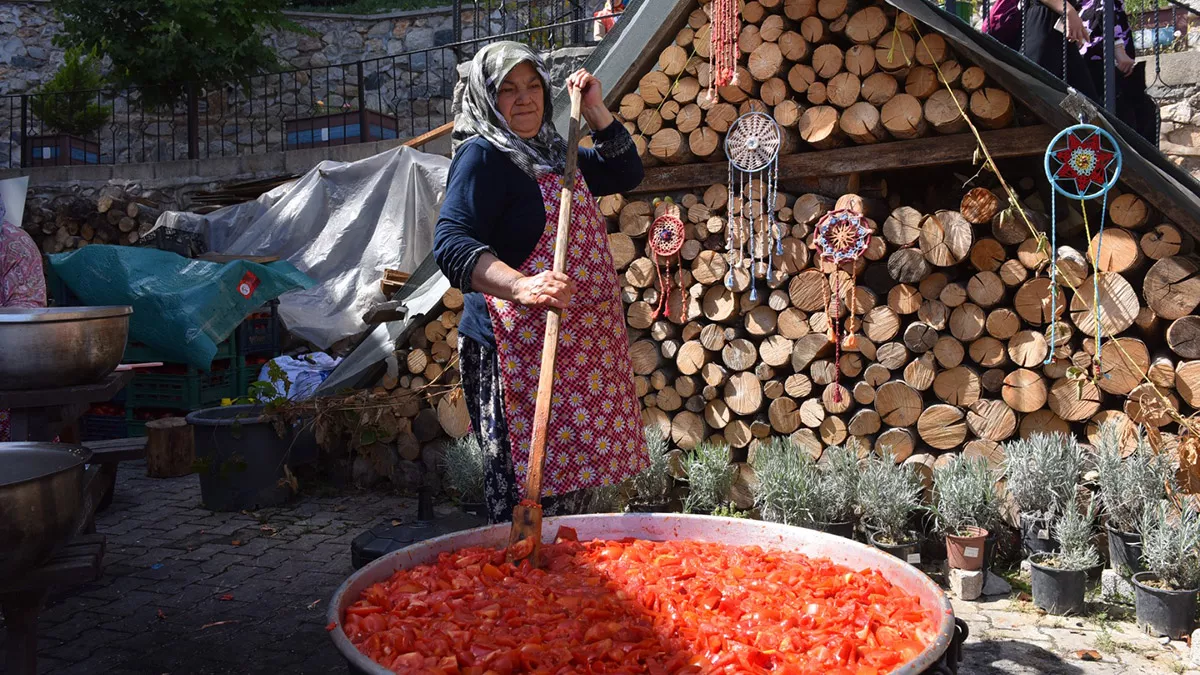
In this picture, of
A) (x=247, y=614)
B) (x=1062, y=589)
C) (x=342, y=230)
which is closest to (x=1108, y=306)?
(x=1062, y=589)

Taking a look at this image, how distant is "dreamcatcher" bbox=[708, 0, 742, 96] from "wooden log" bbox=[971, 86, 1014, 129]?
1.12 m

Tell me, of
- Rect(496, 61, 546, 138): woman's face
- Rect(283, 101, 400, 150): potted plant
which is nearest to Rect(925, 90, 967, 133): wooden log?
Rect(496, 61, 546, 138): woman's face

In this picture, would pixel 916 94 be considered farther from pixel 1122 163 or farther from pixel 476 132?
pixel 476 132

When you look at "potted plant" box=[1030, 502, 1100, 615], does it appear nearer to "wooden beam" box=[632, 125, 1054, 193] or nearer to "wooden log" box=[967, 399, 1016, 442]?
"wooden log" box=[967, 399, 1016, 442]

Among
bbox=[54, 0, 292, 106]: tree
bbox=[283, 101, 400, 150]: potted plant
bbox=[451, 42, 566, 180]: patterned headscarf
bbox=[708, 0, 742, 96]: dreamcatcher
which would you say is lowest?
bbox=[451, 42, 566, 180]: patterned headscarf

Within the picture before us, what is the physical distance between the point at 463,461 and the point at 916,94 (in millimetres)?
2910

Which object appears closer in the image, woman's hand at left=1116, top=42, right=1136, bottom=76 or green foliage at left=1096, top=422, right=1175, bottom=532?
green foliage at left=1096, top=422, right=1175, bottom=532

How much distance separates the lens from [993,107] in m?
3.96

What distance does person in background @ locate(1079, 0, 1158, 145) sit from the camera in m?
5.03

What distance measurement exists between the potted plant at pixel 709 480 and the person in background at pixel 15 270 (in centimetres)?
341

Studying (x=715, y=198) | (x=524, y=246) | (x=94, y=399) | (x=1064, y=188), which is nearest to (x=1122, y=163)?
(x=1064, y=188)

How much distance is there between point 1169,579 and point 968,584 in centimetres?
70

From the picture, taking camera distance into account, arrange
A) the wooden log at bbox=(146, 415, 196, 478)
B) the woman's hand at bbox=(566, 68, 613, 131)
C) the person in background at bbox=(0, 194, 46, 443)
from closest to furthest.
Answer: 1. the woman's hand at bbox=(566, 68, 613, 131)
2. the person in background at bbox=(0, 194, 46, 443)
3. the wooden log at bbox=(146, 415, 196, 478)

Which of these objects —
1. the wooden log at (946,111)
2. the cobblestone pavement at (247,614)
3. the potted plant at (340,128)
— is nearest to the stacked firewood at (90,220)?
the potted plant at (340,128)
